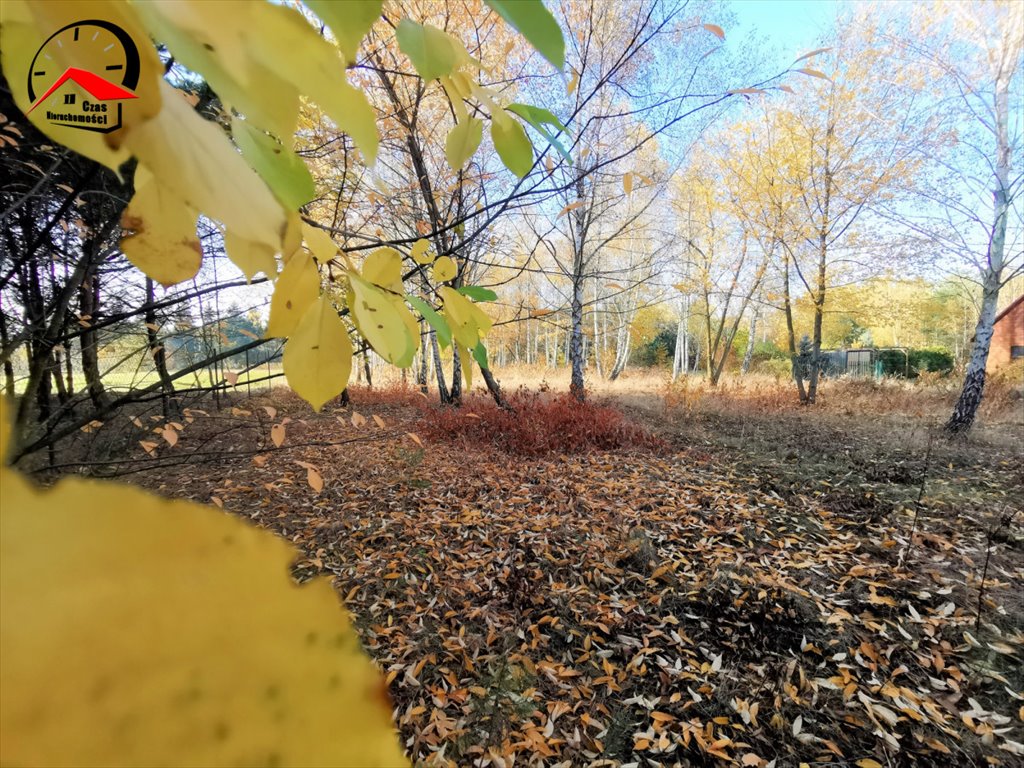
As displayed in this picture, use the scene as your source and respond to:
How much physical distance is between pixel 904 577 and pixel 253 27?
14.1 feet

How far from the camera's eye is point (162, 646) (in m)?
0.18

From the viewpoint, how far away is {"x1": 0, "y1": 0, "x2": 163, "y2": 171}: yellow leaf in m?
0.18

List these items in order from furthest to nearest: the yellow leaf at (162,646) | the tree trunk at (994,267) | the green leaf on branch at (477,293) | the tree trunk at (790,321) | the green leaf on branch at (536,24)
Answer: the tree trunk at (790,321)
the tree trunk at (994,267)
the green leaf on branch at (477,293)
the green leaf on branch at (536,24)
the yellow leaf at (162,646)

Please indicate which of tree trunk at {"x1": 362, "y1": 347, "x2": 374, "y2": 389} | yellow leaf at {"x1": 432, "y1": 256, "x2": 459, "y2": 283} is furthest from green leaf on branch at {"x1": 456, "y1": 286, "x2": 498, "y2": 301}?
tree trunk at {"x1": 362, "y1": 347, "x2": 374, "y2": 389}

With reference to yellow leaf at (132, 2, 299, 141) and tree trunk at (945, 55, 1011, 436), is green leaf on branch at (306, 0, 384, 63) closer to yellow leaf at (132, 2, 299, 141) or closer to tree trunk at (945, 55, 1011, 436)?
yellow leaf at (132, 2, 299, 141)

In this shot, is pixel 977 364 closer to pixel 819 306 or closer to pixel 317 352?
pixel 819 306

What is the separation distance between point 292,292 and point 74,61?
0.61ft

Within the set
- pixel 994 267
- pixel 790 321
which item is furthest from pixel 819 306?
pixel 994 267

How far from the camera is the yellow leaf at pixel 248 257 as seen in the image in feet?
0.99

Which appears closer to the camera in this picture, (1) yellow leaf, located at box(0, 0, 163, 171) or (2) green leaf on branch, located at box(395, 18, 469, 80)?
(1) yellow leaf, located at box(0, 0, 163, 171)

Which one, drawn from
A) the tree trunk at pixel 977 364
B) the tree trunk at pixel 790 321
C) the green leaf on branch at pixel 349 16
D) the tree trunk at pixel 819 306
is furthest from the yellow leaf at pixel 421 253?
the tree trunk at pixel 790 321

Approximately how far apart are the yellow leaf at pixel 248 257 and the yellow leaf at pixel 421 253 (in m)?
0.41

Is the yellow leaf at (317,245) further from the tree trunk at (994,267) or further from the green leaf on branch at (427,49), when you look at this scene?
the tree trunk at (994,267)

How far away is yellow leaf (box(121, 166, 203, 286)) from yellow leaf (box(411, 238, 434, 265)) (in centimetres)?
39
